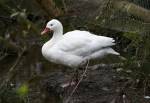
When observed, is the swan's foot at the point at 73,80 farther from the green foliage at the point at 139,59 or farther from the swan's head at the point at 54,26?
the green foliage at the point at 139,59

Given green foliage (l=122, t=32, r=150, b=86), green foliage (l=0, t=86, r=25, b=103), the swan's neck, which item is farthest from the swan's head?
green foliage (l=0, t=86, r=25, b=103)

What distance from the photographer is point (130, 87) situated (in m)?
7.95

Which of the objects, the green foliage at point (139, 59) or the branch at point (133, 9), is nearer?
the green foliage at point (139, 59)

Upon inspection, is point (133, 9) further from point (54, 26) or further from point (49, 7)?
point (49, 7)

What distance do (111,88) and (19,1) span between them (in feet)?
8.58

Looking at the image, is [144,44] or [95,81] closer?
[144,44]

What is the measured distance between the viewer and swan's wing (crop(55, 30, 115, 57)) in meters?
8.21

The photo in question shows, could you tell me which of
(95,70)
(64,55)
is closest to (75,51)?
(64,55)

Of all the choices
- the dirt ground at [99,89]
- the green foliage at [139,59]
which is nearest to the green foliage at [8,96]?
the dirt ground at [99,89]

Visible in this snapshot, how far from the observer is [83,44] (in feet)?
27.1

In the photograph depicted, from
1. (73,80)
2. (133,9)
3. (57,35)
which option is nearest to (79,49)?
(73,80)

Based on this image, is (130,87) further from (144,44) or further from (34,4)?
(34,4)

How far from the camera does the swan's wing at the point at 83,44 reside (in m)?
8.21

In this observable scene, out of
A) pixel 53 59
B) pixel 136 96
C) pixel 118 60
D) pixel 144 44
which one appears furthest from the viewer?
pixel 118 60
